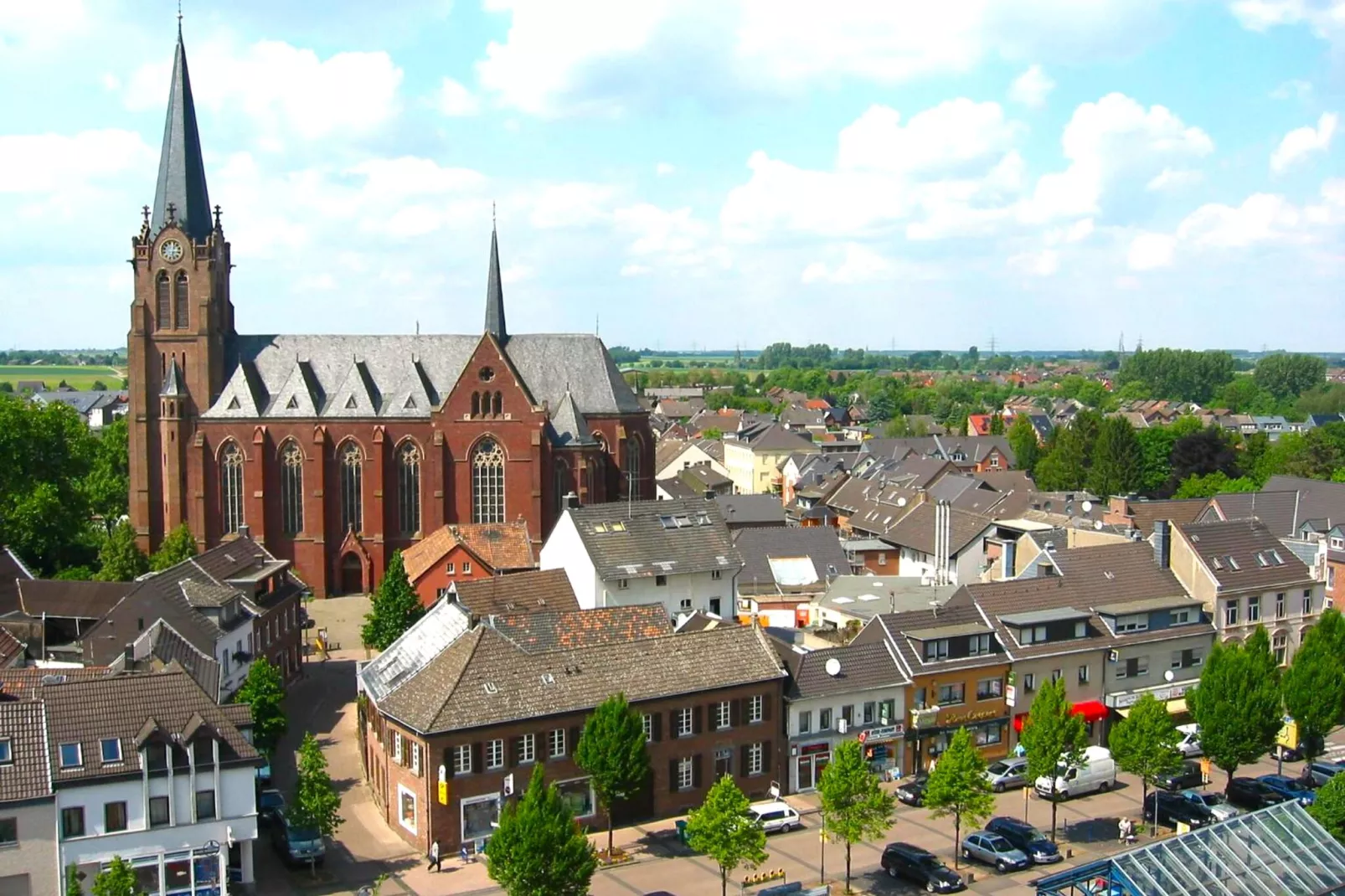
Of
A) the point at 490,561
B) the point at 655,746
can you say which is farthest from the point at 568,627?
the point at 490,561

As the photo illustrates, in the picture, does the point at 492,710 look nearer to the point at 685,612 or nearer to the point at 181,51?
the point at 685,612

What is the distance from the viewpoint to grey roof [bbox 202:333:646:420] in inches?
4023

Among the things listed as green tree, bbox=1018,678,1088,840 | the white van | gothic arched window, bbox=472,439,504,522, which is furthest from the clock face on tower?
the white van

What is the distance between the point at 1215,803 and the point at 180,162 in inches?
3345

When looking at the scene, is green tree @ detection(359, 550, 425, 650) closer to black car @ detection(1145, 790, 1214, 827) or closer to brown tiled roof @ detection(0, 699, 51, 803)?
brown tiled roof @ detection(0, 699, 51, 803)

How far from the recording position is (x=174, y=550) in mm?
91562

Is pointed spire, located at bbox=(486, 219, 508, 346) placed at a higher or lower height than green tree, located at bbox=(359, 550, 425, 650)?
higher

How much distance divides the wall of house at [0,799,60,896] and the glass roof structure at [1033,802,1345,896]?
1203 inches

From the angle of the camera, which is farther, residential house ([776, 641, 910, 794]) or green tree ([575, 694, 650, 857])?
residential house ([776, 641, 910, 794])

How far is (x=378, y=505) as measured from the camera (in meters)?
102

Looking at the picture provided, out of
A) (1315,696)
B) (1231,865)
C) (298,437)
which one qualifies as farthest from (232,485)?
(1231,865)

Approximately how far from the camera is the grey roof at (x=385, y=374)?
102188 millimetres

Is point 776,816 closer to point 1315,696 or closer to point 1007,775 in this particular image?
point 1007,775

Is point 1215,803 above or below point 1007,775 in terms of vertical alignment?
below
